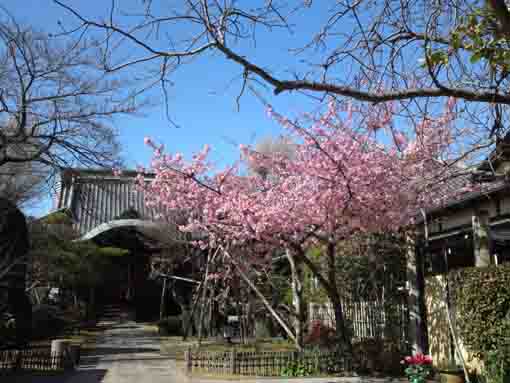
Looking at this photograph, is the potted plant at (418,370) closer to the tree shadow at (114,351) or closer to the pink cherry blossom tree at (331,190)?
the pink cherry blossom tree at (331,190)

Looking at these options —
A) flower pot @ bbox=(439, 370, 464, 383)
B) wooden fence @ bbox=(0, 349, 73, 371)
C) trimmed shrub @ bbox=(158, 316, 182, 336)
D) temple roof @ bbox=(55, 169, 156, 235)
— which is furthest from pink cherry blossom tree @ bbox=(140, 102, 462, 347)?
temple roof @ bbox=(55, 169, 156, 235)

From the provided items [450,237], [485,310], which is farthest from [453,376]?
[450,237]

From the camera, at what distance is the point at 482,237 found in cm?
870

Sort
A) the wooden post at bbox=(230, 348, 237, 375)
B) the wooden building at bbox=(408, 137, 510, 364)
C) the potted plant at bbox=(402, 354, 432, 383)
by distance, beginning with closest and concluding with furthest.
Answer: the potted plant at bbox=(402, 354, 432, 383) < the wooden building at bbox=(408, 137, 510, 364) < the wooden post at bbox=(230, 348, 237, 375)

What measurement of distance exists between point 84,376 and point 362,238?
6.82 metres

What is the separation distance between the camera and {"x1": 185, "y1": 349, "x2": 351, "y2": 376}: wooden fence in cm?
1009

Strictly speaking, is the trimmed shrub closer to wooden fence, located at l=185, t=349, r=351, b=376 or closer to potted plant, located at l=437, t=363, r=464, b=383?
wooden fence, located at l=185, t=349, r=351, b=376

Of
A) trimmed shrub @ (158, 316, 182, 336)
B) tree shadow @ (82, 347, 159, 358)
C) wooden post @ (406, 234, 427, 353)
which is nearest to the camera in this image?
wooden post @ (406, 234, 427, 353)

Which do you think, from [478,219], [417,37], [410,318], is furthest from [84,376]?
[417,37]

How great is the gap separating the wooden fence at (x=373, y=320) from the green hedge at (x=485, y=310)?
3.22 m

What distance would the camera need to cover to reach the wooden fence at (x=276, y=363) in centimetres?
1009

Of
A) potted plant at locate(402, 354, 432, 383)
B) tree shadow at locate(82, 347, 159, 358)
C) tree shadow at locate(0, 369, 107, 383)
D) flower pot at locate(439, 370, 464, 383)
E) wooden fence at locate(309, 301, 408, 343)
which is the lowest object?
tree shadow at locate(0, 369, 107, 383)

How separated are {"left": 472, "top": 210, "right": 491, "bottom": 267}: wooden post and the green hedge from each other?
0.47m

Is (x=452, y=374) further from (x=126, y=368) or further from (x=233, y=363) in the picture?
(x=126, y=368)
